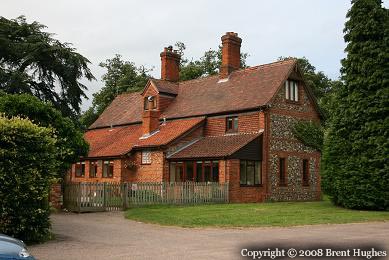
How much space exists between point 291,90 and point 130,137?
12699mm

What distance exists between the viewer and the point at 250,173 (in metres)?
32.2

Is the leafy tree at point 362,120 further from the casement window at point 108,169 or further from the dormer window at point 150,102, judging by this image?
the casement window at point 108,169

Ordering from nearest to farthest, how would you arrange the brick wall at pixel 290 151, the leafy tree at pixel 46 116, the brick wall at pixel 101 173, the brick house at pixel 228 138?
the leafy tree at pixel 46 116 < the brick house at pixel 228 138 < the brick wall at pixel 290 151 < the brick wall at pixel 101 173

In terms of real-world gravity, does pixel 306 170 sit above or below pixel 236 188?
above

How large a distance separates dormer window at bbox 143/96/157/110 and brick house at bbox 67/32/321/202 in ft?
0.28

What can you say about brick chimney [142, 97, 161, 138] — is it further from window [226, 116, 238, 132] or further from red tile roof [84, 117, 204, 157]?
window [226, 116, 238, 132]

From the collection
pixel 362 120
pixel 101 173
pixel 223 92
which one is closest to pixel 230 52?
pixel 223 92

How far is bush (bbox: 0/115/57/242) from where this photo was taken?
1347 centimetres

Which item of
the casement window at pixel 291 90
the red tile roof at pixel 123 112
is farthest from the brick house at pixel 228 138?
the red tile roof at pixel 123 112

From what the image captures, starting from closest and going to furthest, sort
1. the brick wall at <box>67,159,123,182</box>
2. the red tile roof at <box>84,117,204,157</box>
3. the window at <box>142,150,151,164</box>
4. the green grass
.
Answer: the green grass, the red tile roof at <box>84,117,204,157</box>, the window at <box>142,150,151,164</box>, the brick wall at <box>67,159,123,182</box>

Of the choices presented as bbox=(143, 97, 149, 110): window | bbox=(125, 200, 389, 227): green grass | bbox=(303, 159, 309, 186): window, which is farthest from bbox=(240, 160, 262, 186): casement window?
bbox=(143, 97, 149, 110): window

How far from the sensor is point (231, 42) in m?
38.2

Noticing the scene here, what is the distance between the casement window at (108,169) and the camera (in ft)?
123

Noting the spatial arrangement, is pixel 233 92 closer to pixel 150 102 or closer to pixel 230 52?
pixel 230 52
